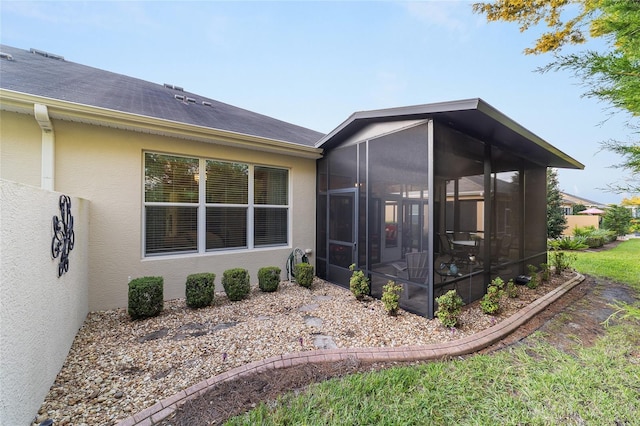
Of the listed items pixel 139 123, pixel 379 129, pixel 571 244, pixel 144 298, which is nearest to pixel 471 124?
pixel 379 129

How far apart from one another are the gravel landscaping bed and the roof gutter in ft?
11.4

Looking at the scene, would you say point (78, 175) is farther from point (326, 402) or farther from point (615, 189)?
point (615, 189)

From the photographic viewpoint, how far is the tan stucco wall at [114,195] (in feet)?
14.8

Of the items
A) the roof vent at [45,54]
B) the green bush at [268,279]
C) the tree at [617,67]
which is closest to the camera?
the tree at [617,67]

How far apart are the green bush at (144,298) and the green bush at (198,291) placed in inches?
18.9

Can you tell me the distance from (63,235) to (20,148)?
250cm

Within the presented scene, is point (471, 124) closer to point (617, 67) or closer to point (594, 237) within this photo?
point (617, 67)

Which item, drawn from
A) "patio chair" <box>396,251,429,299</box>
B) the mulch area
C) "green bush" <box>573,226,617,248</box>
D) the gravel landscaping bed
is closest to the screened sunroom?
"patio chair" <box>396,251,429,299</box>

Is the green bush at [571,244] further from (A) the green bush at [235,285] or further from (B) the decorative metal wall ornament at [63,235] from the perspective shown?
(B) the decorative metal wall ornament at [63,235]

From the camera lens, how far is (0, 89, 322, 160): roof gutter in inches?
152

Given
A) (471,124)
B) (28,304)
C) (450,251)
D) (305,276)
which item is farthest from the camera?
(305,276)

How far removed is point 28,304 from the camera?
6.77 feet

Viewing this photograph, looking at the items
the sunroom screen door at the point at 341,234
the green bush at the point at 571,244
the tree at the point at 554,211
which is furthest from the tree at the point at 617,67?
the tree at the point at 554,211

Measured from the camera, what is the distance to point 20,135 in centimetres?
414
